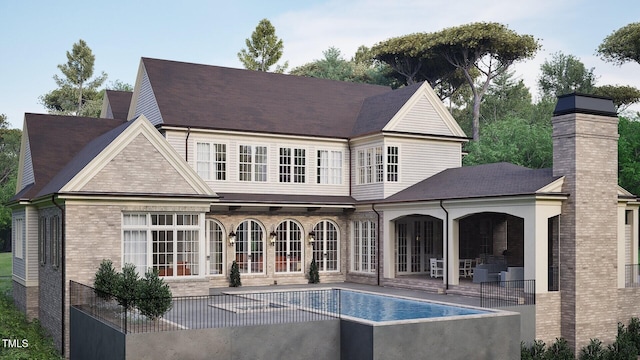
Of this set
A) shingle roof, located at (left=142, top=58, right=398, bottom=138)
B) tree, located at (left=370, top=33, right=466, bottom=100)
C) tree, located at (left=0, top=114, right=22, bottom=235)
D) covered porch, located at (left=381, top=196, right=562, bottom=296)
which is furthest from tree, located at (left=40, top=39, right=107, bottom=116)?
covered porch, located at (left=381, top=196, right=562, bottom=296)

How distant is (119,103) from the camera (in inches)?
1323

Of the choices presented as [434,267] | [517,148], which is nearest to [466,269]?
[434,267]

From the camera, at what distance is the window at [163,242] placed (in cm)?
2220

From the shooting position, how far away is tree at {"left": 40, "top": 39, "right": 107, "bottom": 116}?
63.9 m

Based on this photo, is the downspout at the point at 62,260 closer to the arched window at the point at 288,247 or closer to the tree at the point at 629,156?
the arched window at the point at 288,247

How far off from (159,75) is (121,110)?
Result: 4.30 meters

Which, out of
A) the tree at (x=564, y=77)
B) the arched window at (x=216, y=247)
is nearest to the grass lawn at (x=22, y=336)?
the arched window at (x=216, y=247)

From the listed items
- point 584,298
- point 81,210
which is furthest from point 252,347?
point 584,298

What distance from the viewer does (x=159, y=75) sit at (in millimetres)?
29906

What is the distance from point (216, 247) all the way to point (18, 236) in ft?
25.5

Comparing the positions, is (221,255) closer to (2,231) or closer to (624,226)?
(624,226)

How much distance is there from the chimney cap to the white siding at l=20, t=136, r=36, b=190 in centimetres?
1876

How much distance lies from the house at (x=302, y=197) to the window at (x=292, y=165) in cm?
6

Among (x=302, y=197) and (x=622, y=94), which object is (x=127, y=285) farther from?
(x=622, y=94)
